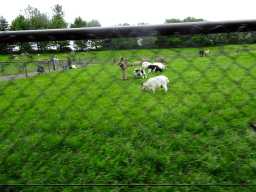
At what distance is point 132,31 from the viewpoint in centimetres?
104

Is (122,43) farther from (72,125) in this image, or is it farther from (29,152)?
(72,125)

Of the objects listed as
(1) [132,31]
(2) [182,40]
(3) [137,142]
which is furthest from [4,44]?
(3) [137,142]

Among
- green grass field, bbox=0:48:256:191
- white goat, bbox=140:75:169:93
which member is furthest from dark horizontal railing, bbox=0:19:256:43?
white goat, bbox=140:75:169:93

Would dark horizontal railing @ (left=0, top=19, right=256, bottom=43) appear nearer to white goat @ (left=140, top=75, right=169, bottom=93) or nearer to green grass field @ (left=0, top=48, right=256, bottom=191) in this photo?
green grass field @ (left=0, top=48, right=256, bottom=191)

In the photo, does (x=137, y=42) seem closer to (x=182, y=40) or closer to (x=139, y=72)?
(x=182, y=40)

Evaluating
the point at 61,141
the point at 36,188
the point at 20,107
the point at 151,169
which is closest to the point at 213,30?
the point at 151,169

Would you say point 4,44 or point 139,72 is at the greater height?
point 4,44

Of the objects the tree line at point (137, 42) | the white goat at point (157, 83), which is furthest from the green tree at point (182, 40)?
the white goat at point (157, 83)

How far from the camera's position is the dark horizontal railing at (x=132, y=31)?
1009mm

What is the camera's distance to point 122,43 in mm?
1090

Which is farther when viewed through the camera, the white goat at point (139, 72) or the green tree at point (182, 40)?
the white goat at point (139, 72)

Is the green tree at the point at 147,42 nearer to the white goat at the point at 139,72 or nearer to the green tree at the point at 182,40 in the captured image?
the green tree at the point at 182,40

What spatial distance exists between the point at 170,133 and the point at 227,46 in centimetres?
144

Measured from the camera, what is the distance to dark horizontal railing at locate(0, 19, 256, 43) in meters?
1.01
